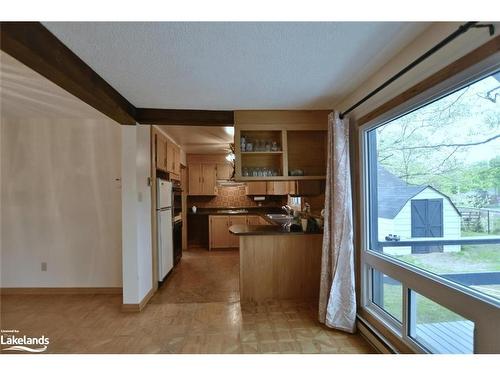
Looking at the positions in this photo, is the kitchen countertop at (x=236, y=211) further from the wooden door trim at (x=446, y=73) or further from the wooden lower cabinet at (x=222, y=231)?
the wooden door trim at (x=446, y=73)

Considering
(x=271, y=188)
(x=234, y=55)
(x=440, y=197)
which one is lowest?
(x=440, y=197)

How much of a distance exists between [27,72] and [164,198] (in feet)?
6.92

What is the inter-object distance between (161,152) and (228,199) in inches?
120

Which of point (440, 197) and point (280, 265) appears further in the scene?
point (280, 265)

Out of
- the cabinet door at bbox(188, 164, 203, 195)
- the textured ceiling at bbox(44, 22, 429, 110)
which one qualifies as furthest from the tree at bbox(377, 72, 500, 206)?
the cabinet door at bbox(188, 164, 203, 195)

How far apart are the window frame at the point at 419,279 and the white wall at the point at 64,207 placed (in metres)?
2.99

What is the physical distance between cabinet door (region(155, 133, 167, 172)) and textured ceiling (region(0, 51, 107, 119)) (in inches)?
29.2

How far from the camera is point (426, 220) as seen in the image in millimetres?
1850

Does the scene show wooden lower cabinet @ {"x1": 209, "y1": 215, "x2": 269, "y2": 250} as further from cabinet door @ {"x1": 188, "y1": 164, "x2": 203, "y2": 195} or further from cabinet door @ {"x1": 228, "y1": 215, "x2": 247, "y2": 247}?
cabinet door @ {"x1": 188, "y1": 164, "x2": 203, "y2": 195}

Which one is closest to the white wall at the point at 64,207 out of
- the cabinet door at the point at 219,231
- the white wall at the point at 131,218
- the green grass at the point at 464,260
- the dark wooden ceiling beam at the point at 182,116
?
the white wall at the point at 131,218

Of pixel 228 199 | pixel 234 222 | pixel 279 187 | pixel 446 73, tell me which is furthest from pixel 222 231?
pixel 446 73

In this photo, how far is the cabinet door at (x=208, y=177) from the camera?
6.32m

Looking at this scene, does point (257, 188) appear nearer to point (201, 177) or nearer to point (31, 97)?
point (201, 177)
